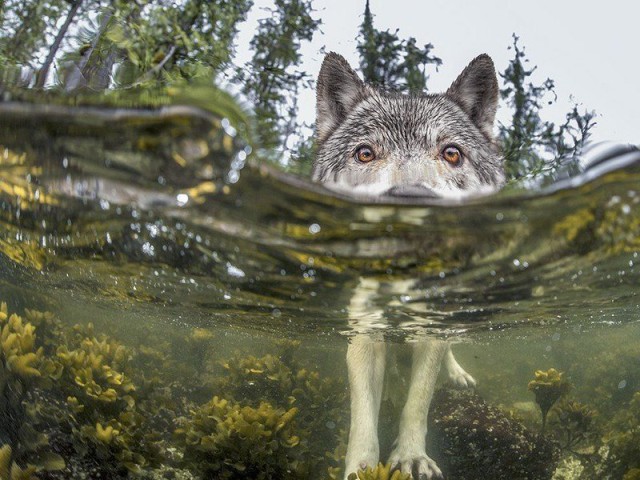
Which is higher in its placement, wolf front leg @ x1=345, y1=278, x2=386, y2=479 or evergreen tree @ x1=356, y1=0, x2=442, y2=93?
evergreen tree @ x1=356, y1=0, x2=442, y2=93

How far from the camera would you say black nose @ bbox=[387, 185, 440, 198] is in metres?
4.14

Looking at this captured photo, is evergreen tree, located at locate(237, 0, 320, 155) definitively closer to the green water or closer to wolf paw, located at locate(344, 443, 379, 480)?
the green water

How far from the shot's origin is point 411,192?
4.20m

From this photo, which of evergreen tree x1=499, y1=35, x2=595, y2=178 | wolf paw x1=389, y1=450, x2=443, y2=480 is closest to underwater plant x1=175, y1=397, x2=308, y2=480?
wolf paw x1=389, y1=450, x2=443, y2=480

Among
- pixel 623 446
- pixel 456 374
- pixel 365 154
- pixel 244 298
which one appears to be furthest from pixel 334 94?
pixel 623 446

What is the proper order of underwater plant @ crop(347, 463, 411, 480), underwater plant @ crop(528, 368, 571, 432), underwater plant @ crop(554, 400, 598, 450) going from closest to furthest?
underwater plant @ crop(347, 463, 411, 480) → underwater plant @ crop(554, 400, 598, 450) → underwater plant @ crop(528, 368, 571, 432)

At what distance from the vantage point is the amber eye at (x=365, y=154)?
5.20m

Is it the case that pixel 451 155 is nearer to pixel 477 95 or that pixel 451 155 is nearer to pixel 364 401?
pixel 477 95

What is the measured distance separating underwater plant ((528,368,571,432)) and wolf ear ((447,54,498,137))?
7.78ft

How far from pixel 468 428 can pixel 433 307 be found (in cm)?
123

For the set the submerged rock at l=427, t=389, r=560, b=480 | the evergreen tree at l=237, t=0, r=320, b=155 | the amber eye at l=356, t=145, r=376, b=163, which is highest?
the evergreen tree at l=237, t=0, r=320, b=155

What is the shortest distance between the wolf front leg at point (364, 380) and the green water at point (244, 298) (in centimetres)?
12

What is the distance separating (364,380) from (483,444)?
1177 mm

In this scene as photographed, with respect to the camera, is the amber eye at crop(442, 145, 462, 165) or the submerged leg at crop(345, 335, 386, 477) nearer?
the submerged leg at crop(345, 335, 386, 477)
